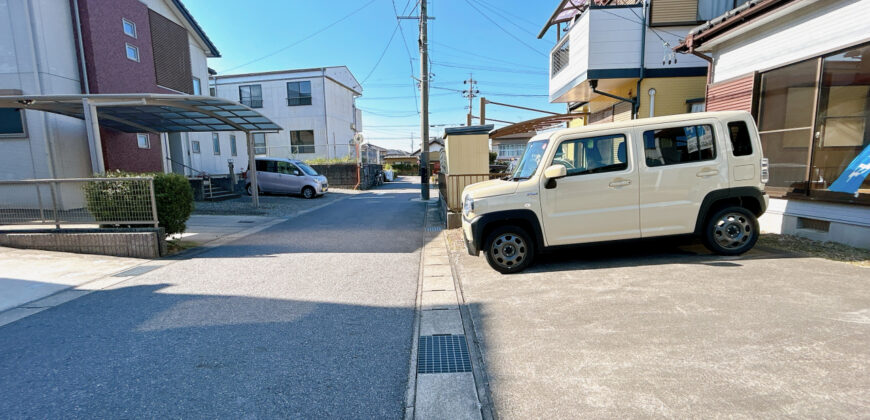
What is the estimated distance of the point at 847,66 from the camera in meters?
6.08

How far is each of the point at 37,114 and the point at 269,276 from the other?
931 cm

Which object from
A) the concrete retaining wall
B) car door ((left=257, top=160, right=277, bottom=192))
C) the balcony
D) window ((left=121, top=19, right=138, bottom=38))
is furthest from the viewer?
car door ((left=257, top=160, right=277, bottom=192))

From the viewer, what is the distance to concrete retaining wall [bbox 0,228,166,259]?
255 inches

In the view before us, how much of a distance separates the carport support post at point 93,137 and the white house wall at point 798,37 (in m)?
A: 12.2

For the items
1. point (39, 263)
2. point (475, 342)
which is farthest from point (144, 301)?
point (475, 342)

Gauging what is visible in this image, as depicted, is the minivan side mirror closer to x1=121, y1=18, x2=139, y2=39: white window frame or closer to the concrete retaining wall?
the concrete retaining wall

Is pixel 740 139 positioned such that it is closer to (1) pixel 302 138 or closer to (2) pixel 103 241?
(2) pixel 103 241

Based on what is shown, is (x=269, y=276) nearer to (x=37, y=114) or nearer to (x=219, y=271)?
(x=219, y=271)

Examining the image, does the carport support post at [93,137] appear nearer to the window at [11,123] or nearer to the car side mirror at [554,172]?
the window at [11,123]

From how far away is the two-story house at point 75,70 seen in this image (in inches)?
363

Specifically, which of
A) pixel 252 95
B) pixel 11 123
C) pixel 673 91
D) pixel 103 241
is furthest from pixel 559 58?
pixel 252 95

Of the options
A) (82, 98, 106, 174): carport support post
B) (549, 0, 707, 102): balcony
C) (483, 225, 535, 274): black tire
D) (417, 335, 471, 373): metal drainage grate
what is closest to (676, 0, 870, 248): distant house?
(549, 0, 707, 102): balcony

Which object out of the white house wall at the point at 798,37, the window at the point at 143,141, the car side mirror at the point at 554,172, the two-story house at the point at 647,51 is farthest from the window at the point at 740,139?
the window at the point at 143,141

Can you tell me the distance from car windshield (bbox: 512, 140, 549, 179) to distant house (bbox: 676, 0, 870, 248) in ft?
12.4
